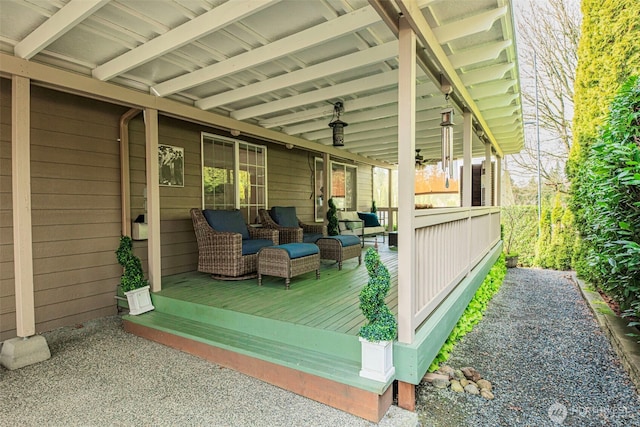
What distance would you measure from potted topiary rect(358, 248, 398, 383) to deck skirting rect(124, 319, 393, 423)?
0.14 m

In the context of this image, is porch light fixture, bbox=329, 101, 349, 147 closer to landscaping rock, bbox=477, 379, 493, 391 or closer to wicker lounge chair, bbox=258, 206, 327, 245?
wicker lounge chair, bbox=258, 206, 327, 245

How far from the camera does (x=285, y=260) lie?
3.91m

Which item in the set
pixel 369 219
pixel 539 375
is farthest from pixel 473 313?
pixel 369 219

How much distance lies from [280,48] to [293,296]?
249 cm

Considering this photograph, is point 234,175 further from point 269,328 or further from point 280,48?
point 269,328

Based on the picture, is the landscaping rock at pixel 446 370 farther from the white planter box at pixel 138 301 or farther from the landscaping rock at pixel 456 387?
the white planter box at pixel 138 301

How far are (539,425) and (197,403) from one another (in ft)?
7.65

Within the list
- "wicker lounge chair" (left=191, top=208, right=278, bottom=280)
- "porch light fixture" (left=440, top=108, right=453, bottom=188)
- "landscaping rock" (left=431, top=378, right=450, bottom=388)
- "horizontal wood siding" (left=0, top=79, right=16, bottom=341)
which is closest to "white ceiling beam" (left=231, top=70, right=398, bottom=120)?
"porch light fixture" (left=440, top=108, right=453, bottom=188)

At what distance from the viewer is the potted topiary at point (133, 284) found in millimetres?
3592

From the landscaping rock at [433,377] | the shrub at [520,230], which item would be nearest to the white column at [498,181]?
the shrub at [520,230]

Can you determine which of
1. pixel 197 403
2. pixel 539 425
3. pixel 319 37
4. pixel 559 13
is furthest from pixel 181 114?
pixel 559 13

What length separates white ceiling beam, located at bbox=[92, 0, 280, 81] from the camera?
2344 mm

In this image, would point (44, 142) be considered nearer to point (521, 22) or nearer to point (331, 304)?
point (331, 304)

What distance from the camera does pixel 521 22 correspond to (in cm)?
1062
